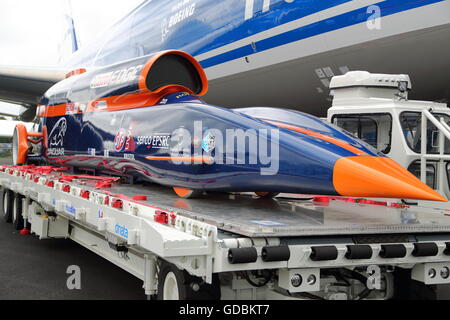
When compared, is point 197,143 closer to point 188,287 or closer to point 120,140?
point 120,140

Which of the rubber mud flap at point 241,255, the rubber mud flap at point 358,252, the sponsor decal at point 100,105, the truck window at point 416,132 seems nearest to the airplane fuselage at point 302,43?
the truck window at point 416,132

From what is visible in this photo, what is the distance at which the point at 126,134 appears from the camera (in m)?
6.16

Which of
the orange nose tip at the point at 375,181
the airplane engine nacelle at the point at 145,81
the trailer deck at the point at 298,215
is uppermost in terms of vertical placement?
the airplane engine nacelle at the point at 145,81

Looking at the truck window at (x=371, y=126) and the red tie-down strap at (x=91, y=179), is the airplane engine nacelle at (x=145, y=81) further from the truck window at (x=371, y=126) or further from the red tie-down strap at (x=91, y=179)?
the truck window at (x=371, y=126)

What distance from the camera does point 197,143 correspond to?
487 centimetres

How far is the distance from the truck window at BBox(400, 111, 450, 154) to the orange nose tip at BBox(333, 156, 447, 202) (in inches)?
59.3

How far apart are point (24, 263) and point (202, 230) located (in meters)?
4.25

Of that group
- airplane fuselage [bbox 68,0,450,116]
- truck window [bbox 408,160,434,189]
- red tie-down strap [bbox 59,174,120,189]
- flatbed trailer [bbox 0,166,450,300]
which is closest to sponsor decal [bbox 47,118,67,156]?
red tie-down strap [bbox 59,174,120,189]

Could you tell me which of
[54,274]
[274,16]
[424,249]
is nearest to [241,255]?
[424,249]

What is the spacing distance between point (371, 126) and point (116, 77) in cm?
360

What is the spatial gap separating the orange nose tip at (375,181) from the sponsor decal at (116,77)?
3548 millimetres

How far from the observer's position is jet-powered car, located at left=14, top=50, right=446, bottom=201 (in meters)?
3.87

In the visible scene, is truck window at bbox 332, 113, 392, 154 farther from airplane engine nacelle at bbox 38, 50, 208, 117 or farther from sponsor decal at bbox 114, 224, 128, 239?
sponsor decal at bbox 114, 224, 128, 239

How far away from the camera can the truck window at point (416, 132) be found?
206 inches
